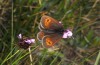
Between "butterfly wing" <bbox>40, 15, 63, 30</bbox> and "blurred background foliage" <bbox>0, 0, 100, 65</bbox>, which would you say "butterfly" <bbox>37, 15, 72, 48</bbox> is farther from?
"blurred background foliage" <bbox>0, 0, 100, 65</bbox>

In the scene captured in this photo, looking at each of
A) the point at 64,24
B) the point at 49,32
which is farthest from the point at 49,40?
the point at 64,24

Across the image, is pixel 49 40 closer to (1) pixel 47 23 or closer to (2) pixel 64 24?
(1) pixel 47 23

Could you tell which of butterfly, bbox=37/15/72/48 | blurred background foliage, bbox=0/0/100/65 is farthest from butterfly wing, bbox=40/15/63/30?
blurred background foliage, bbox=0/0/100/65

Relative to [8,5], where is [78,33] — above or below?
below

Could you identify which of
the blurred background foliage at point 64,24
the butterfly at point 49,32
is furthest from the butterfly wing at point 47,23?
the blurred background foliage at point 64,24

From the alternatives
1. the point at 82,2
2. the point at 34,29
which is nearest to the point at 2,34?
the point at 34,29

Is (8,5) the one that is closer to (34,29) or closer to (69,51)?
(34,29)

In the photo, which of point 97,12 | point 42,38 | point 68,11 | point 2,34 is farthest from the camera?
point 97,12
